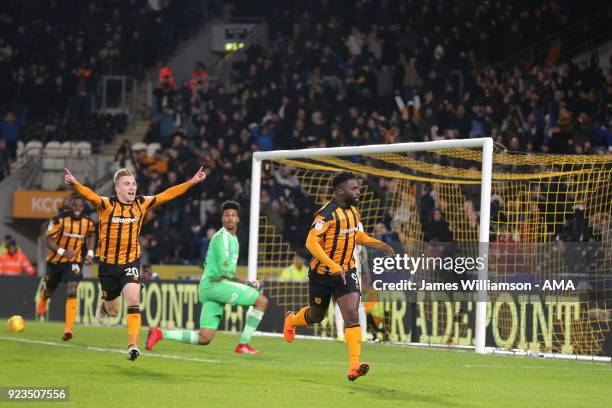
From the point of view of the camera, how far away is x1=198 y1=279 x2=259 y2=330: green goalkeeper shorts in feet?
46.7

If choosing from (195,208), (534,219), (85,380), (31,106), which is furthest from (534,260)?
(31,106)

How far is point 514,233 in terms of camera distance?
17578 mm

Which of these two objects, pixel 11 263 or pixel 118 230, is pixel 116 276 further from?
pixel 11 263

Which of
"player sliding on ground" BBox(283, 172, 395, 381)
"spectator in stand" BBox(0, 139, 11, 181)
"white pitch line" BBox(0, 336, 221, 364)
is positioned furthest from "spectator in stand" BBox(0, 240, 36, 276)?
"player sliding on ground" BBox(283, 172, 395, 381)

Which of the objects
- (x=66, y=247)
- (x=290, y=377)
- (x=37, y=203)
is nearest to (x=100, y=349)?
(x=66, y=247)

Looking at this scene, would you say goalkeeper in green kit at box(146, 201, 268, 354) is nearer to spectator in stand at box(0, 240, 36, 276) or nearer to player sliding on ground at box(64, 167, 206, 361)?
player sliding on ground at box(64, 167, 206, 361)

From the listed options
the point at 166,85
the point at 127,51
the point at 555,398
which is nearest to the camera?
the point at 555,398

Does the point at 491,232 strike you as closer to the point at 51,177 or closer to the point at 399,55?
the point at 399,55

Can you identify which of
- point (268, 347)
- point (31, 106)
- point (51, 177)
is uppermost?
point (31, 106)

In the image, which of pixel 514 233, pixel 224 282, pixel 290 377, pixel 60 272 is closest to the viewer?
pixel 290 377

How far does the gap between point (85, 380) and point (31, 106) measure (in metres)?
23.8

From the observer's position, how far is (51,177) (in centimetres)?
3119

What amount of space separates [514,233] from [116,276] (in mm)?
6929

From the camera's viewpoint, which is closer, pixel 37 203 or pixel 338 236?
pixel 338 236
